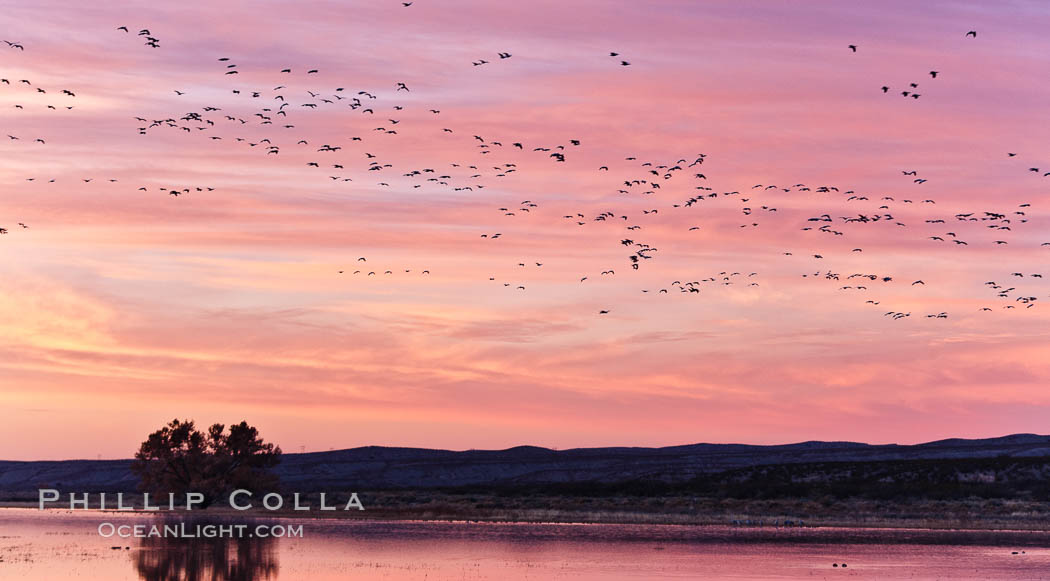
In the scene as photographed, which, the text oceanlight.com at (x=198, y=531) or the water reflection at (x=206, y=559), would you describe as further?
the text oceanlight.com at (x=198, y=531)

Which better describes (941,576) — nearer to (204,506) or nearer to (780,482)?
(204,506)

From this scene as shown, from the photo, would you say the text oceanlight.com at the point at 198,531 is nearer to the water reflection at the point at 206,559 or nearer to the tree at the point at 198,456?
the water reflection at the point at 206,559

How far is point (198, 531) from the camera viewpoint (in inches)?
3300

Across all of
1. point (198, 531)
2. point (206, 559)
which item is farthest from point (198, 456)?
point (206, 559)

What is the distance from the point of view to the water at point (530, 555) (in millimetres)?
53375

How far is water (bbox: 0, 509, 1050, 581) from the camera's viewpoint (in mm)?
53375

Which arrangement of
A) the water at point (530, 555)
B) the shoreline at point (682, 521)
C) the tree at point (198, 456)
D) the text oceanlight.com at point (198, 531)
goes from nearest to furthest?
1. the water at point (530, 555)
2. the text oceanlight.com at point (198, 531)
3. the shoreline at point (682, 521)
4. the tree at point (198, 456)

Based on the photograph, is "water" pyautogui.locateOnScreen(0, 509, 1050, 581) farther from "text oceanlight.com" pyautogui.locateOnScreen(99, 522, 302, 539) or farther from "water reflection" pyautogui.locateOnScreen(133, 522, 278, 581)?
"text oceanlight.com" pyautogui.locateOnScreen(99, 522, 302, 539)

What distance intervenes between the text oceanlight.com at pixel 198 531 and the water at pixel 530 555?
5.76ft

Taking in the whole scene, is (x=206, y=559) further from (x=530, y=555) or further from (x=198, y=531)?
(x=198, y=531)

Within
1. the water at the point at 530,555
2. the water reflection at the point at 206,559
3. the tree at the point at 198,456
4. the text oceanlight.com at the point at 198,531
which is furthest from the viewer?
the tree at the point at 198,456

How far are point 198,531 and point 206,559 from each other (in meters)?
25.3

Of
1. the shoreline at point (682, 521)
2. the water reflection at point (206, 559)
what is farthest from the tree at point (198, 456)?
the water reflection at point (206, 559)

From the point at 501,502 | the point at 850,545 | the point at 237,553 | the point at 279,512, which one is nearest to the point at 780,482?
the point at 501,502
